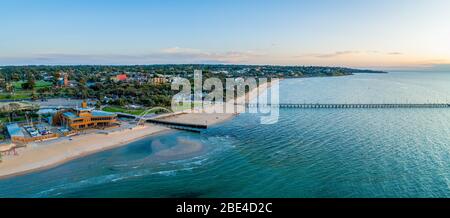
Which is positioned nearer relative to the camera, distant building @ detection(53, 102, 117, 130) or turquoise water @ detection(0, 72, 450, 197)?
turquoise water @ detection(0, 72, 450, 197)

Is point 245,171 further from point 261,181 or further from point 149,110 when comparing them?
point 149,110

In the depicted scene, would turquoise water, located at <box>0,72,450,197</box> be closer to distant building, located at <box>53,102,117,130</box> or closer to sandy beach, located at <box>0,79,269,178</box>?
sandy beach, located at <box>0,79,269,178</box>

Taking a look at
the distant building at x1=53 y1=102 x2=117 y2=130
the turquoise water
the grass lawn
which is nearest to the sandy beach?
the turquoise water

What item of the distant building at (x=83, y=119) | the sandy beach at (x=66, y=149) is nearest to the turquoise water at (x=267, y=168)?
the sandy beach at (x=66, y=149)

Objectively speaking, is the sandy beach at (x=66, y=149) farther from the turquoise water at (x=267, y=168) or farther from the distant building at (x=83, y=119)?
the distant building at (x=83, y=119)
